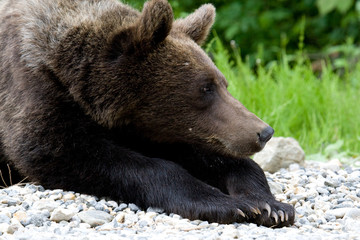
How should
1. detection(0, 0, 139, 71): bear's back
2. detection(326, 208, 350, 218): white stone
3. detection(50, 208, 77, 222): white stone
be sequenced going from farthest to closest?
detection(0, 0, 139, 71): bear's back → detection(326, 208, 350, 218): white stone → detection(50, 208, 77, 222): white stone

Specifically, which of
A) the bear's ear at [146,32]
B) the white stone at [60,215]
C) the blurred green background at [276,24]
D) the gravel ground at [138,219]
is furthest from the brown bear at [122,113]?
the blurred green background at [276,24]

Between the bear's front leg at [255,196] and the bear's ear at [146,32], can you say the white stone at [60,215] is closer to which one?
the bear's front leg at [255,196]

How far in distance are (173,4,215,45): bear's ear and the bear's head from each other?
1.51 ft

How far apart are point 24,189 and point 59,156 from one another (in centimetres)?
35

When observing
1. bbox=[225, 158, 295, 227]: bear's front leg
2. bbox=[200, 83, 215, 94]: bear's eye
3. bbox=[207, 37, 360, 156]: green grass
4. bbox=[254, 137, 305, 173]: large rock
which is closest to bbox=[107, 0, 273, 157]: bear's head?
bbox=[200, 83, 215, 94]: bear's eye

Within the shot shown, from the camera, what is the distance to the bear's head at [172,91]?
3.95 meters

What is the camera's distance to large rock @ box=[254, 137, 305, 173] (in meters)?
5.13

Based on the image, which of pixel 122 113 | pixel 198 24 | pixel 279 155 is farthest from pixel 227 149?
pixel 279 155

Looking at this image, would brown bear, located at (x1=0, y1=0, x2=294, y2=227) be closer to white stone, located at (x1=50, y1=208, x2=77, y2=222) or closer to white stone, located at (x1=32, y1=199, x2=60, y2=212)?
white stone, located at (x1=32, y1=199, x2=60, y2=212)

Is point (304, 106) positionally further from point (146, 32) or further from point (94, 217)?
point (94, 217)

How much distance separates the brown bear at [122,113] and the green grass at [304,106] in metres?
2.13

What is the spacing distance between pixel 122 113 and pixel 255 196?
3.57 feet

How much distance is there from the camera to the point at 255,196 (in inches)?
147

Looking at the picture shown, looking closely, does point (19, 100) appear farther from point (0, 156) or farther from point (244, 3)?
point (244, 3)
